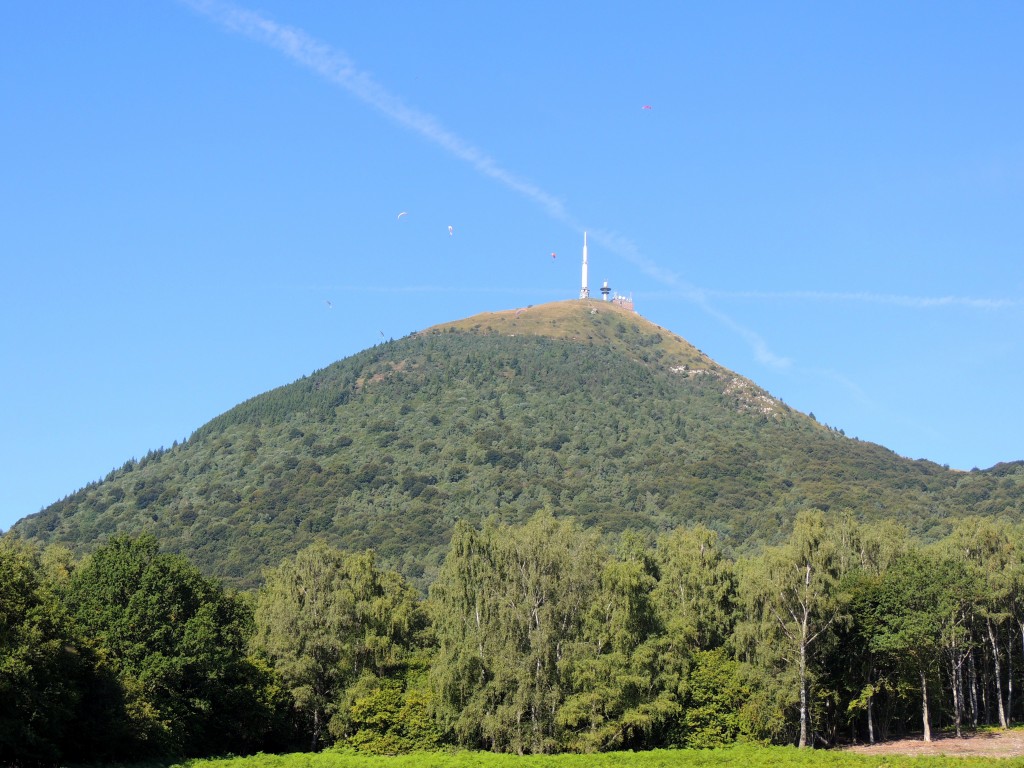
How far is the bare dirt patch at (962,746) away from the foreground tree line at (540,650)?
10.0ft

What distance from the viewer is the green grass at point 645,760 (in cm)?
5750

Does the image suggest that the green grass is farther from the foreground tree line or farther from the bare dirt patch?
the bare dirt patch

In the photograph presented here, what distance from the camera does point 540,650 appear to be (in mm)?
68250

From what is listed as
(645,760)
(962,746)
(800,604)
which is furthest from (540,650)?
(962,746)

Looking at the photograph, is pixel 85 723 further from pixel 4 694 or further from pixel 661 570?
pixel 661 570

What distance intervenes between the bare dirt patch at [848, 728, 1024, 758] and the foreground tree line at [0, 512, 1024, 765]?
306 cm

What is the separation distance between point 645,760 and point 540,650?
10.1 m

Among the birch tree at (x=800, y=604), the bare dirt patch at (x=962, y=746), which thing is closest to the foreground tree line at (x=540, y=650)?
the birch tree at (x=800, y=604)

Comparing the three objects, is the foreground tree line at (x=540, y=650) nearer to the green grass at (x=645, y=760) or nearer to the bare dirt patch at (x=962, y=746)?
the bare dirt patch at (x=962, y=746)

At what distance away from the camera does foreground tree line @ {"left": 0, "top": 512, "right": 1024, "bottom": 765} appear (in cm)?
6544

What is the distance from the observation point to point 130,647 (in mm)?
64250

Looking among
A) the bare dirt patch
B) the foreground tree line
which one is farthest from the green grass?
the bare dirt patch

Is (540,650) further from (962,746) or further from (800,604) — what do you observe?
(962,746)

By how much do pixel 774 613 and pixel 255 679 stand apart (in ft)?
104
